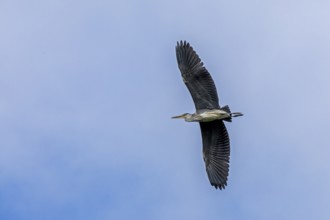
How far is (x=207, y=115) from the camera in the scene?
21578 millimetres

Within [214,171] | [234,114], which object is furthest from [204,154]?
[234,114]

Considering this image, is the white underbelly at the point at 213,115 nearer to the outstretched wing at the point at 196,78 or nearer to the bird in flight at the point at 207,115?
the bird in flight at the point at 207,115

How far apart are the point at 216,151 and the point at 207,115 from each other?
4.75 feet

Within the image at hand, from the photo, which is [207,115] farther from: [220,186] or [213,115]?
[220,186]

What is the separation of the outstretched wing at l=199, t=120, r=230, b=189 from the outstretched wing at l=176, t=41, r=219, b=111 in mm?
742

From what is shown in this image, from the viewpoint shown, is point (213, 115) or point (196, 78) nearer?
point (213, 115)

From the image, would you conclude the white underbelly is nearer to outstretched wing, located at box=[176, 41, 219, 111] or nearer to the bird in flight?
the bird in flight

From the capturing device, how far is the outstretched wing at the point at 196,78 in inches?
863

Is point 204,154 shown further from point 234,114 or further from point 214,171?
point 234,114

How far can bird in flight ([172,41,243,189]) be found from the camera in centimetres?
2188

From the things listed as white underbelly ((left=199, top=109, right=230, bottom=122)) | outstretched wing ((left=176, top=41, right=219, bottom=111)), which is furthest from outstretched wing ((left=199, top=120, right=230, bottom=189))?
outstretched wing ((left=176, top=41, right=219, bottom=111))

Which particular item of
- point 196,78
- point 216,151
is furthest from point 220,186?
point 196,78

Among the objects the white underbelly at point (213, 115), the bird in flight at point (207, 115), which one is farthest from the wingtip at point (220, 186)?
the white underbelly at point (213, 115)

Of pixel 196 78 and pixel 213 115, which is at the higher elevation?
pixel 196 78
